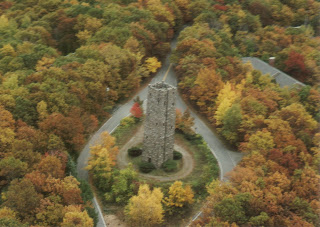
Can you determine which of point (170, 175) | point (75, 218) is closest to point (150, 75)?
point (170, 175)

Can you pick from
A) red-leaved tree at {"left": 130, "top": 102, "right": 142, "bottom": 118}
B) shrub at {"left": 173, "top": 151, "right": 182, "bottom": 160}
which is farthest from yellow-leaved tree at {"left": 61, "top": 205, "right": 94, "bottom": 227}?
red-leaved tree at {"left": 130, "top": 102, "right": 142, "bottom": 118}

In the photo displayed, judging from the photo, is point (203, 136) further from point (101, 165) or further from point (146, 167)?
point (101, 165)

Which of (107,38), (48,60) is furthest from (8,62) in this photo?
(107,38)

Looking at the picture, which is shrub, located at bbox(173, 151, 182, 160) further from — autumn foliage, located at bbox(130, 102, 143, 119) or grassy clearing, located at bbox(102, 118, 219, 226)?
autumn foliage, located at bbox(130, 102, 143, 119)

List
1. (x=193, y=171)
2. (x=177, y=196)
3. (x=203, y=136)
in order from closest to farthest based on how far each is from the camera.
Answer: (x=177, y=196), (x=193, y=171), (x=203, y=136)

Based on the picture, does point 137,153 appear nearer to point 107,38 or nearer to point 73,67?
point 73,67

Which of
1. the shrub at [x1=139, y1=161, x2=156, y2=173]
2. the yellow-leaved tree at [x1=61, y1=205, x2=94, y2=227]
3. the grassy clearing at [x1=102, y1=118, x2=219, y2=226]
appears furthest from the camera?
the shrub at [x1=139, y1=161, x2=156, y2=173]
